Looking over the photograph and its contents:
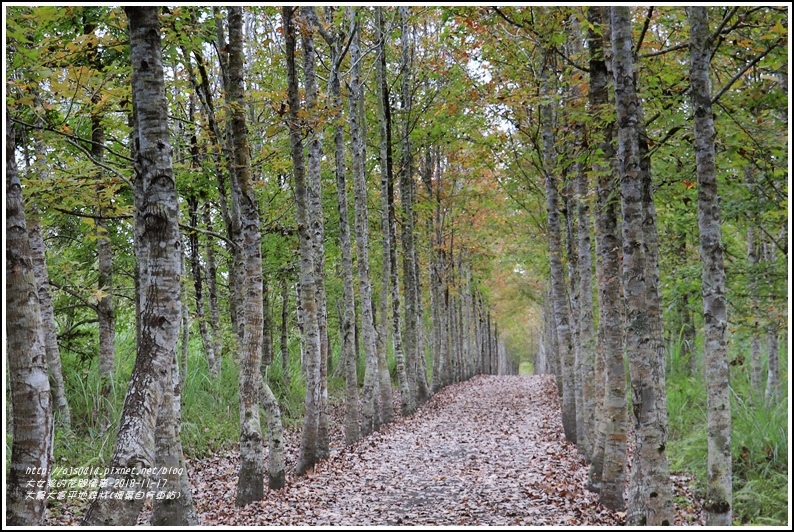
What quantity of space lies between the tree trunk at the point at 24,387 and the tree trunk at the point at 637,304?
5.61 metres

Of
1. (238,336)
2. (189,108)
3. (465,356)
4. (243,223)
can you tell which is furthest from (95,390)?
(465,356)

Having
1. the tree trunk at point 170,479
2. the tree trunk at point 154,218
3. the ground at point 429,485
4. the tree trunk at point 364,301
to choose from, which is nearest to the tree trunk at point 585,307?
the ground at point 429,485

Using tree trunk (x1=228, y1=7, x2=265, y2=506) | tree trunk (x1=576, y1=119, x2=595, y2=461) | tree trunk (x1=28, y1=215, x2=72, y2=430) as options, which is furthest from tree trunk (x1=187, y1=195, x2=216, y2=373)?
tree trunk (x1=576, y1=119, x2=595, y2=461)

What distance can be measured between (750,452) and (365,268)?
8993 millimetres

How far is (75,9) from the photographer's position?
824 centimetres

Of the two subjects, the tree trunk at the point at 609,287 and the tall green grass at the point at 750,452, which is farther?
the tall green grass at the point at 750,452

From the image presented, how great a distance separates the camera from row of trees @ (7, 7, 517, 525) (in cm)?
542

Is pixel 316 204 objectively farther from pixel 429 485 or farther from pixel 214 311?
pixel 429 485

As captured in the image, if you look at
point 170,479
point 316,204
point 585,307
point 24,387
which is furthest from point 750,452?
point 24,387

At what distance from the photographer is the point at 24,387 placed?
506cm

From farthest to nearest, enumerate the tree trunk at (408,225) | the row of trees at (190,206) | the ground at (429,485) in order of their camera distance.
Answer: the tree trunk at (408,225) → the ground at (429,485) → the row of trees at (190,206)

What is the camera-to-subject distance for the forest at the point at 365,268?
560 centimetres

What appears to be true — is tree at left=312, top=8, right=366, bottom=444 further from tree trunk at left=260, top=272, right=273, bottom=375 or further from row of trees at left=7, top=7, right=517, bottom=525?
tree trunk at left=260, top=272, right=273, bottom=375

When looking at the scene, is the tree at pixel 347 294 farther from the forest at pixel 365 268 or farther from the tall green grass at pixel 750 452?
the tall green grass at pixel 750 452
